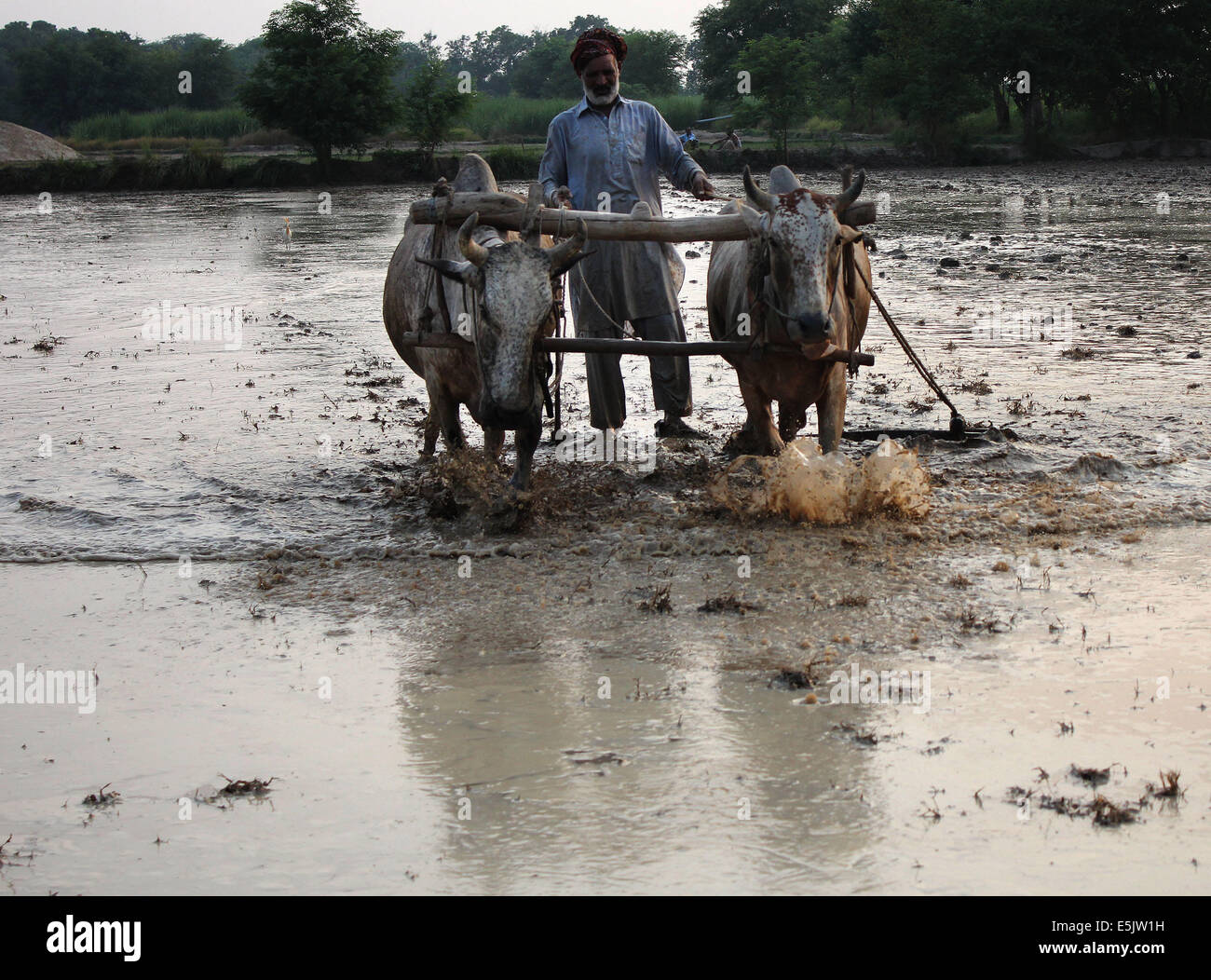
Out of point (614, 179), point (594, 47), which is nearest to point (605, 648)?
point (614, 179)

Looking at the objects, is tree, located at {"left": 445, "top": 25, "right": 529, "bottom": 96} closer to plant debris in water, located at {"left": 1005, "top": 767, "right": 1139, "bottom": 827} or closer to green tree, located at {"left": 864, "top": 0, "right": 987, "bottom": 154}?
green tree, located at {"left": 864, "top": 0, "right": 987, "bottom": 154}

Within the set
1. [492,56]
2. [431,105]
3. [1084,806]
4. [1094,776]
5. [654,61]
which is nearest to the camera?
[1084,806]

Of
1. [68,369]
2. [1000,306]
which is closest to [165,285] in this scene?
[68,369]

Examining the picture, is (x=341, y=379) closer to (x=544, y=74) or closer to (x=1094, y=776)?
(x=1094, y=776)

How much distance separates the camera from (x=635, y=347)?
18.4 ft

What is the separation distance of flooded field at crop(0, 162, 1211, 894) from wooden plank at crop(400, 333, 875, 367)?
64cm

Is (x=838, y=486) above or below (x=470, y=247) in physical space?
below

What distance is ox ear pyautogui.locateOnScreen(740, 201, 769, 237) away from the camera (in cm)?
525

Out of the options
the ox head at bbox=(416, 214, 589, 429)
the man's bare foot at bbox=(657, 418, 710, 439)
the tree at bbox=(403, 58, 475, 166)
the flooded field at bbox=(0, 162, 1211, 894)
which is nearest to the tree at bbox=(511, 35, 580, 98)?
the tree at bbox=(403, 58, 475, 166)

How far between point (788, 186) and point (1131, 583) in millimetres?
2255

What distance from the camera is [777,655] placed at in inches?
168

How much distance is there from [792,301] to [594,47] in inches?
80.7

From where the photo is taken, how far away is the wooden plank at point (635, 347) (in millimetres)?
5340

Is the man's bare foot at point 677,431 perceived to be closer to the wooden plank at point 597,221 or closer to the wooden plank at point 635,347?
the wooden plank at point 635,347
